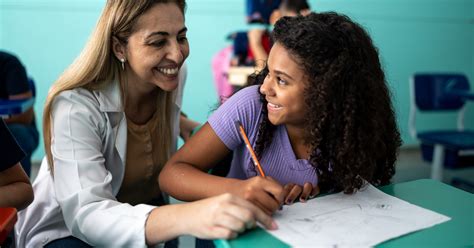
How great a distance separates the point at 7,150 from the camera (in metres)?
1.03

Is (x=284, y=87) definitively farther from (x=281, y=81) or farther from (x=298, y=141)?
(x=298, y=141)

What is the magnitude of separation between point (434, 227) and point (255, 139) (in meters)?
0.47

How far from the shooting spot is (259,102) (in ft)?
3.77

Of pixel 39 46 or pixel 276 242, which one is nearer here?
pixel 276 242

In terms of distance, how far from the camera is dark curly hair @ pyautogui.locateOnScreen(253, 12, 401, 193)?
100 cm

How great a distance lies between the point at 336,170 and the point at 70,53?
9.50ft

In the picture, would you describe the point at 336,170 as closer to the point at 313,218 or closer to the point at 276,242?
the point at 313,218

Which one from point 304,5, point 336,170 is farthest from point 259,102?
point 304,5

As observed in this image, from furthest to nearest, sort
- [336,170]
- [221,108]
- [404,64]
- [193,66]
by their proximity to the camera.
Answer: [404,64] → [193,66] → [221,108] → [336,170]

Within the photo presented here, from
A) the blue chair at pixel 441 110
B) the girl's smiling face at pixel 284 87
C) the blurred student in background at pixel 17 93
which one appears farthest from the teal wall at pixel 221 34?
the girl's smiling face at pixel 284 87

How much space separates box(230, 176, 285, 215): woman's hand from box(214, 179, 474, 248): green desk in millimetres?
56

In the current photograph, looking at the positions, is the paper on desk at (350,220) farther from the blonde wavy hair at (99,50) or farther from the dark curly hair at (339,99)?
the blonde wavy hair at (99,50)

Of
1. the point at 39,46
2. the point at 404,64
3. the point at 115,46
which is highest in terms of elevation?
the point at 115,46

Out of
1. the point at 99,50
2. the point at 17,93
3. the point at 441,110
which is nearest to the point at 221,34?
the point at 441,110
